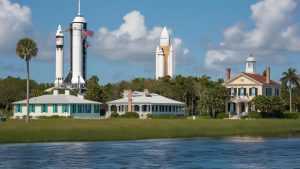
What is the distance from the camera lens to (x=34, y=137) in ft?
211

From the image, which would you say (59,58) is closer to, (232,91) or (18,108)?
(232,91)

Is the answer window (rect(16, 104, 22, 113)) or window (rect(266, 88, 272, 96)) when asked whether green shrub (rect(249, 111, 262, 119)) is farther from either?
window (rect(16, 104, 22, 113))

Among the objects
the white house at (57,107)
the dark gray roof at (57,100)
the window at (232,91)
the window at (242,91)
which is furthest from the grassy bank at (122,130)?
the window at (232,91)

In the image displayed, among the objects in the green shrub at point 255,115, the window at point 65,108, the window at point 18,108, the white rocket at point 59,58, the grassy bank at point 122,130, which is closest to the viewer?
the grassy bank at point 122,130

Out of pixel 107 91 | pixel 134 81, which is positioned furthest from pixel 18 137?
pixel 134 81

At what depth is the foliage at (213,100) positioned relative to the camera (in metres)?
120

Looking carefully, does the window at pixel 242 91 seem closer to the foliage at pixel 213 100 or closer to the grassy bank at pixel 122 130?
the foliage at pixel 213 100

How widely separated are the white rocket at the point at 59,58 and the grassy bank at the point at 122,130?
347 feet

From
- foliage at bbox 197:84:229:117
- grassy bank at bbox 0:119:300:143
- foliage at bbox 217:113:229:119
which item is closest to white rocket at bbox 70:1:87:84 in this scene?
foliage at bbox 197:84:229:117

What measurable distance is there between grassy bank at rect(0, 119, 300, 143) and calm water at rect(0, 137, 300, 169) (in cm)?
335

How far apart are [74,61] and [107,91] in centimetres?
4644

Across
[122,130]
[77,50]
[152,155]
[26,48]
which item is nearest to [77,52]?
[77,50]

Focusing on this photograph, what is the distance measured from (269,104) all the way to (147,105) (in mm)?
21212

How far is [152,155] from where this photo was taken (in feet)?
172
